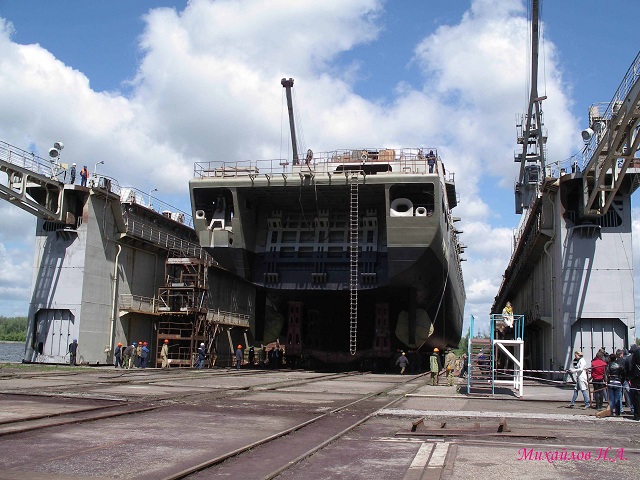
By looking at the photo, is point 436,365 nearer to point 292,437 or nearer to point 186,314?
point 292,437

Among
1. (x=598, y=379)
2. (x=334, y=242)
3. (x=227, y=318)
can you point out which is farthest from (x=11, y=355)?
(x=598, y=379)

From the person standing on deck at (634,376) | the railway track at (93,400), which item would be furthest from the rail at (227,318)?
the person standing on deck at (634,376)

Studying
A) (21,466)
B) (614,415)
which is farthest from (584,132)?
(21,466)

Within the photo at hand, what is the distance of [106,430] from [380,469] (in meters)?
4.05

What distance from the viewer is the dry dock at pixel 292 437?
21.7ft

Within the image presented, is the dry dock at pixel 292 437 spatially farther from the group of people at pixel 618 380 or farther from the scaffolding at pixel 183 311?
the scaffolding at pixel 183 311

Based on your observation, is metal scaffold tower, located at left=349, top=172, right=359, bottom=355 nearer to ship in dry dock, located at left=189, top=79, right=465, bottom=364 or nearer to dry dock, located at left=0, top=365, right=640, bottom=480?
ship in dry dock, located at left=189, top=79, right=465, bottom=364

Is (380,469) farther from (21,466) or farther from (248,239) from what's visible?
(248,239)

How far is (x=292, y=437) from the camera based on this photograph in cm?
884

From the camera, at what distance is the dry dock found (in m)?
6.61

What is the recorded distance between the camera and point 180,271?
34406 mm

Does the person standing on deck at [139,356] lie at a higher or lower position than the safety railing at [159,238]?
lower

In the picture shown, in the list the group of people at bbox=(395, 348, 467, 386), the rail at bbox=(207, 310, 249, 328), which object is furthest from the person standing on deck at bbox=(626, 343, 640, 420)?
the rail at bbox=(207, 310, 249, 328)

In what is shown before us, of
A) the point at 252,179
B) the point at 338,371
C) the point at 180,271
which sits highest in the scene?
the point at 252,179
